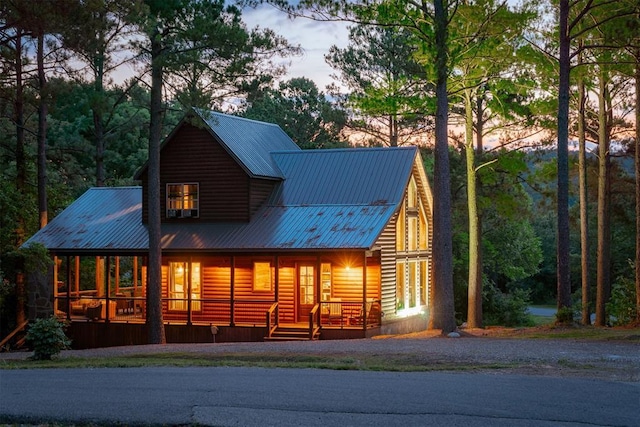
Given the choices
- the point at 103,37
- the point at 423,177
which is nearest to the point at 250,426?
the point at 103,37

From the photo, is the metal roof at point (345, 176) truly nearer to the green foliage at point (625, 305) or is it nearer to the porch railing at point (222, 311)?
the porch railing at point (222, 311)

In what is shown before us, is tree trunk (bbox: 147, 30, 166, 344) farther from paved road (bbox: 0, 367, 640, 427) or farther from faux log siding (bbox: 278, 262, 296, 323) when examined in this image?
paved road (bbox: 0, 367, 640, 427)

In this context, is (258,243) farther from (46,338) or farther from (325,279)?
(46,338)

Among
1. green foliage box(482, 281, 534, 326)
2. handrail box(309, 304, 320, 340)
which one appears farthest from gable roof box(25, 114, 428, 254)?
green foliage box(482, 281, 534, 326)

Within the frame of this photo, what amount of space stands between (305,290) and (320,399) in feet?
61.0

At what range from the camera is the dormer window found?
32.5 metres

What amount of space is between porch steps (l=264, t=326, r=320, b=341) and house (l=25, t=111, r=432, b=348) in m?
0.06

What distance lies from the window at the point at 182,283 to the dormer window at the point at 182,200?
1.84m

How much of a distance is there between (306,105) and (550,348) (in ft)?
114

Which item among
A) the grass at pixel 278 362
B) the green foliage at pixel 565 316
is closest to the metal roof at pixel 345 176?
the green foliage at pixel 565 316

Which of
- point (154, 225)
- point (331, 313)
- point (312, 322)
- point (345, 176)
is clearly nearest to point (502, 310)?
point (345, 176)

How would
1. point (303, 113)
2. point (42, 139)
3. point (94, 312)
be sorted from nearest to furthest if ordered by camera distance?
point (94, 312) → point (42, 139) → point (303, 113)

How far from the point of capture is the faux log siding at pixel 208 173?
31578 mm

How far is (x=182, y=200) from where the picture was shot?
32.8m
